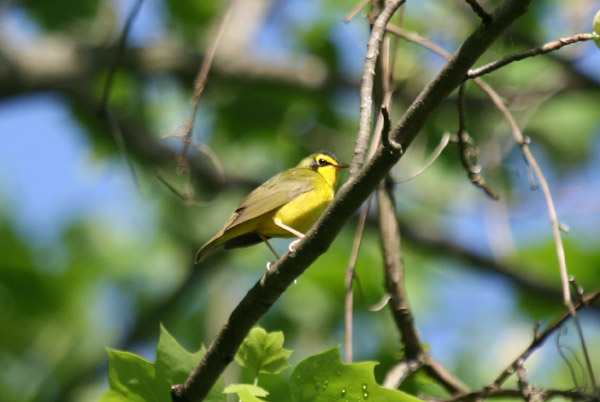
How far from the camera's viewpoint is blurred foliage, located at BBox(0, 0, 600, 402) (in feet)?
22.9

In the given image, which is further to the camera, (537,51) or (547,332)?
(547,332)

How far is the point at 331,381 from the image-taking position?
7.71ft

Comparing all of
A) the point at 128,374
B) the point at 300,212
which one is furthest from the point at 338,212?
the point at 300,212

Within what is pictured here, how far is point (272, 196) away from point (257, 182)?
3.14m

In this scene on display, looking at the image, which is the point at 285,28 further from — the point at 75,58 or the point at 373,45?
the point at 373,45

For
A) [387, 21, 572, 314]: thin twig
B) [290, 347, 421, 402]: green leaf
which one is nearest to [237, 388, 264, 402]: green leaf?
[290, 347, 421, 402]: green leaf

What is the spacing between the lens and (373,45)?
104 inches

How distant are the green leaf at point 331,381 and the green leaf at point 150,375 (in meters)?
0.30

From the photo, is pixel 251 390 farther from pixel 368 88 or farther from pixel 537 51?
pixel 537 51

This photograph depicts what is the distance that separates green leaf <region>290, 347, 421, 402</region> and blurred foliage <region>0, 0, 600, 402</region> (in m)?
4.03

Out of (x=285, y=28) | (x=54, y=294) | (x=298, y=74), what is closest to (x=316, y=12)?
(x=285, y=28)

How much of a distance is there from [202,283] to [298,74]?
2482 millimetres

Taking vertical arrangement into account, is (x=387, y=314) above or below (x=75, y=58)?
below

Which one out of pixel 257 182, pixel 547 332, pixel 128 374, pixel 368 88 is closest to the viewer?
pixel 128 374
